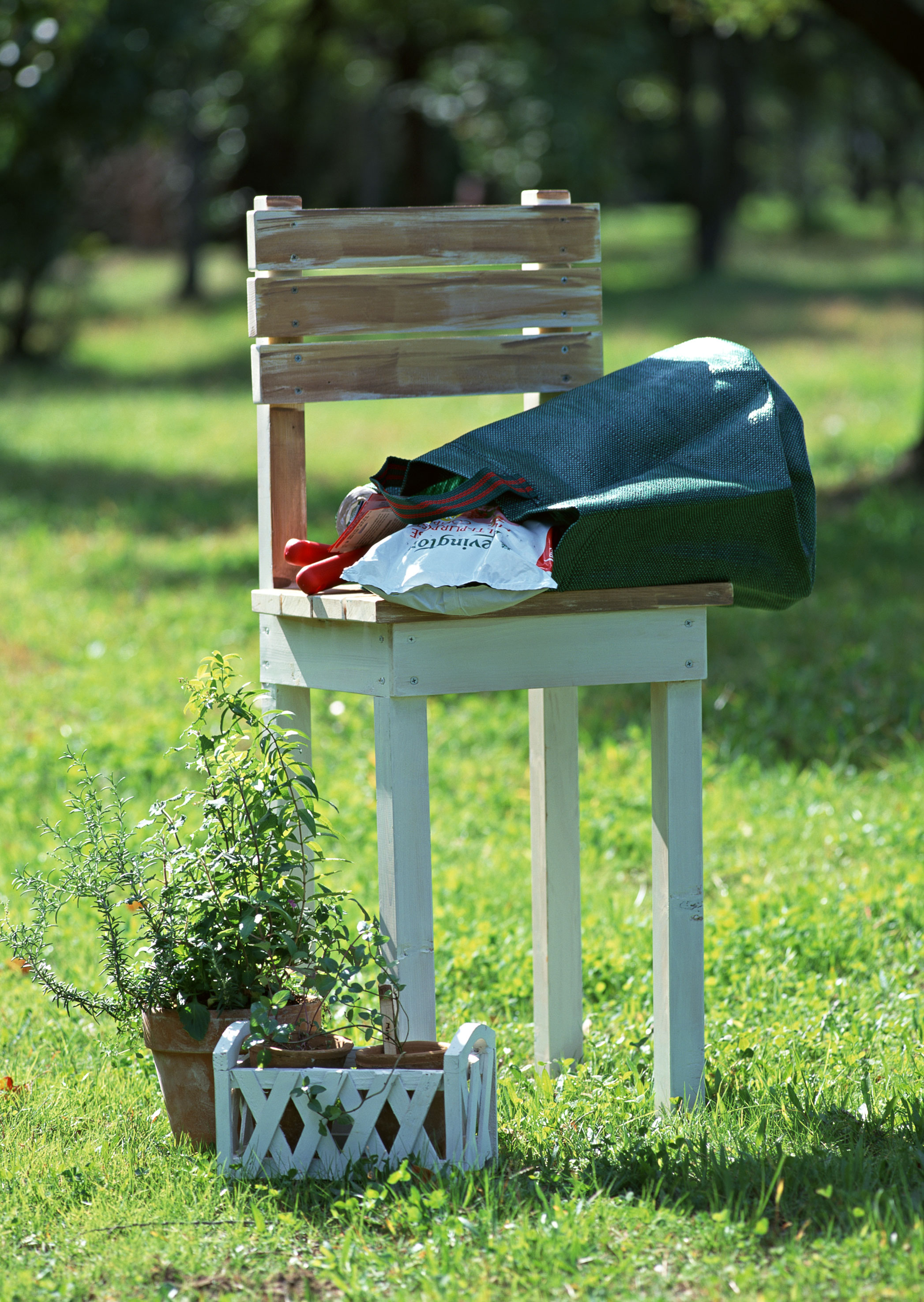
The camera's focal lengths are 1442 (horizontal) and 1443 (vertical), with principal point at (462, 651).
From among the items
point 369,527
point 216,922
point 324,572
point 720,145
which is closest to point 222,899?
point 216,922

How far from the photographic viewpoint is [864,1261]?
2.38 metres

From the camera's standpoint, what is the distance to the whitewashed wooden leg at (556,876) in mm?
3377

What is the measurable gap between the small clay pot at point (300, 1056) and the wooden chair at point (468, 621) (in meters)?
0.16

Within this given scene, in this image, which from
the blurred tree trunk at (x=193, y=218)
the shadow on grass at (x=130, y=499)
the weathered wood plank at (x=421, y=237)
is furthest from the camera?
the blurred tree trunk at (x=193, y=218)

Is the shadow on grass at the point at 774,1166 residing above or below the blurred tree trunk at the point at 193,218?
below

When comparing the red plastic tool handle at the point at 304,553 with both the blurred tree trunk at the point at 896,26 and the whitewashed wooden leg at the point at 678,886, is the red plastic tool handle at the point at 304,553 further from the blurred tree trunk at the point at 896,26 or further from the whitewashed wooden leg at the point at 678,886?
the blurred tree trunk at the point at 896,26

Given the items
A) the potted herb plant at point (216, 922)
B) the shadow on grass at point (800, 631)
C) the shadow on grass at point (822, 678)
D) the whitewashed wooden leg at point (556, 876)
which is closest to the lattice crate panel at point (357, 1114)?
the potted herb plant at point (216, 922)

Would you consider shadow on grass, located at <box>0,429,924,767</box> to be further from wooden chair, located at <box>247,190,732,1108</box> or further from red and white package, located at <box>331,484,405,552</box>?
red and white package, located at <box>331,484,405,552</box>

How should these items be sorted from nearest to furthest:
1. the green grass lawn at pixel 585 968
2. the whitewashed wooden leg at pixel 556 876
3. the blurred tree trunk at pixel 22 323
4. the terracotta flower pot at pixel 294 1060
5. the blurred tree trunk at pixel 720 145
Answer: the green grass lawn at pixel 585 968
the terracotta flower pot at pixel 294 1060
the whitewashed wooden leg at pixel 556 876
the blurred tree trunk at pixel 22 323
the blurred tree trunk at pixel 720 145

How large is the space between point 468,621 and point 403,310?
2.55ft

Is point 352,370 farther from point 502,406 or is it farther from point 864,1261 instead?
point 502,406

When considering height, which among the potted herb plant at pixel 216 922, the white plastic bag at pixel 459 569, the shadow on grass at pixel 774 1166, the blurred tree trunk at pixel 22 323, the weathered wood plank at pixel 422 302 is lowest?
the shadow on grass at pixel 774 1166

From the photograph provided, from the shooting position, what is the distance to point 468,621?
2844mm

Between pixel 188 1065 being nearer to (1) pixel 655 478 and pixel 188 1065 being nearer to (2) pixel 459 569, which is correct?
(2) pixel 459 569
